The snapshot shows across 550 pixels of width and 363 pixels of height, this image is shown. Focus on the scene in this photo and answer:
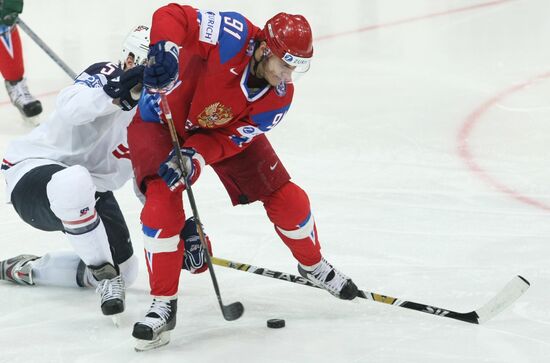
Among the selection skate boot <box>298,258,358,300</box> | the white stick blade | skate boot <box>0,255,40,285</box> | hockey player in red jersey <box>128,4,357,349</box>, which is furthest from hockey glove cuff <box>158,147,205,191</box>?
the white stick blade

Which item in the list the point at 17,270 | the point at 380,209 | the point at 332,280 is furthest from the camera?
the point at 380,209

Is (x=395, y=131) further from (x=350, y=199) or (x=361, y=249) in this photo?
(x=361, y=249)

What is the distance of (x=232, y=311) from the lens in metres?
2.86

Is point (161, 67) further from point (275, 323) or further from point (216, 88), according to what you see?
point (275, 323)

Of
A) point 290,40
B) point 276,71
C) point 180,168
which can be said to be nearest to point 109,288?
point 180,168

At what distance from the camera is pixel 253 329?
2.89 meters

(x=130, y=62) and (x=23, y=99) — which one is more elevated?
(x=130, y=62)

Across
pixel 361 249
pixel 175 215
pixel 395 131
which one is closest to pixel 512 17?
pixel 395 131

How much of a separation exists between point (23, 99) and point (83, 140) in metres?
2.11

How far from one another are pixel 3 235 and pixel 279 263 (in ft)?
3.72

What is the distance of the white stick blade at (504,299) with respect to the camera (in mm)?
2911

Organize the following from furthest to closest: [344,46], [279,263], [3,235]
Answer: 1. [344,46]
2. [3,235]
3. [279,263]

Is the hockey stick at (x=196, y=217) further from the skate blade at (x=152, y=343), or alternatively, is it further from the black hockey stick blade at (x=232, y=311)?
the skate blade at (x=152, y=343)

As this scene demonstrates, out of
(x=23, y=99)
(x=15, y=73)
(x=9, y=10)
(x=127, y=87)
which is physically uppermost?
(x=127, y=87)
